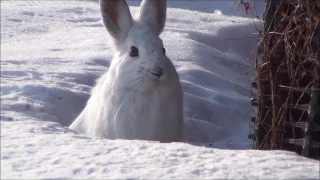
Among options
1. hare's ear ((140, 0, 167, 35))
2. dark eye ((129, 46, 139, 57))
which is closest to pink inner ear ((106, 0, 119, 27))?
hare's ear ((140, 0, 167, 35))

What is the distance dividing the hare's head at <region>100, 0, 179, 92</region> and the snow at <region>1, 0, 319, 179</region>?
1.87 ft

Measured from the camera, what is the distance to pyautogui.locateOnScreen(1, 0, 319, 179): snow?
9.36ft

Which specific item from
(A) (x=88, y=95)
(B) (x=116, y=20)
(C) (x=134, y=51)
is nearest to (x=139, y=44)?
(C) (x=134, y=51)

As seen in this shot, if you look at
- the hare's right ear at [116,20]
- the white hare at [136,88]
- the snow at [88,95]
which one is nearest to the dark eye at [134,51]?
the white hare at [136,88]

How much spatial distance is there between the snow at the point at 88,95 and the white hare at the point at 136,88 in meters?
0.36

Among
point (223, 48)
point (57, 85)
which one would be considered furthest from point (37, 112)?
point (223, 48)

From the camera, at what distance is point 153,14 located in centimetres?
504

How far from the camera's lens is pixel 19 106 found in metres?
Result: 4.59

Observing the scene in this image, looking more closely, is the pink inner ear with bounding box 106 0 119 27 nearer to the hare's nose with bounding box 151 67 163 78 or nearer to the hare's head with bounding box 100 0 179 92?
the hare's head with bounding box 100 0 179 92

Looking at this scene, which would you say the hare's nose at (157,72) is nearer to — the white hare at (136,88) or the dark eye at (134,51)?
the white hare at (136,88)

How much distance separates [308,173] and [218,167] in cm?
37

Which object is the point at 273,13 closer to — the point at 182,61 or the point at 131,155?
the point at 131,155

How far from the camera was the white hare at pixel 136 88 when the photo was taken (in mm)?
4625

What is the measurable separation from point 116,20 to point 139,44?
33 cm
